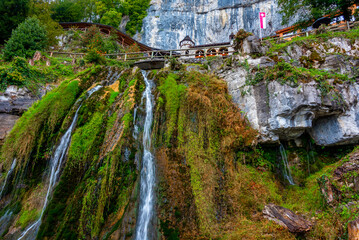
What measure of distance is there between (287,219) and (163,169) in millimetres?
3927

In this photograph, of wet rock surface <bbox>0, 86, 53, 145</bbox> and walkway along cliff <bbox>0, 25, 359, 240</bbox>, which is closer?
walkway along cliff <bbox>0, 25, 359, 240</bbox>

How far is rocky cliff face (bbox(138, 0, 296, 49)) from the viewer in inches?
1251

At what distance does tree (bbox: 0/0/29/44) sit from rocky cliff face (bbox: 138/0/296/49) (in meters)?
15.9

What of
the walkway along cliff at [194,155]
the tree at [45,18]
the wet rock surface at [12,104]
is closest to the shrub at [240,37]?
the walkway along cliff at [194,155]

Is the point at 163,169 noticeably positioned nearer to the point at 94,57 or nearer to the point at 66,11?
the point at 94,57

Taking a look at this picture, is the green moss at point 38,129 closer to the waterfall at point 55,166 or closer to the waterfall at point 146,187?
the waterfall at point 55,166

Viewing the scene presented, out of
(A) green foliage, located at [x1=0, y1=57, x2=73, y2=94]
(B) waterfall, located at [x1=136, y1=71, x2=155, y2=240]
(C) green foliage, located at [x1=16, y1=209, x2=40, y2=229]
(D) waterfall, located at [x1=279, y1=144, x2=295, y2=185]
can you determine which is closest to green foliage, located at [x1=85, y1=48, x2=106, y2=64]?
(A) green foliage, located at [x1=0, y1=57, x2=73, y2=94]

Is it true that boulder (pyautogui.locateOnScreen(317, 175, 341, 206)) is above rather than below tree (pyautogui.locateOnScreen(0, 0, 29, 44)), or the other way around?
below

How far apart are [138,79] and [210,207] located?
6589 millimetres

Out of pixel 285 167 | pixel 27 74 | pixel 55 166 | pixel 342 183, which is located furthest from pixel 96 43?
pixel 342 183

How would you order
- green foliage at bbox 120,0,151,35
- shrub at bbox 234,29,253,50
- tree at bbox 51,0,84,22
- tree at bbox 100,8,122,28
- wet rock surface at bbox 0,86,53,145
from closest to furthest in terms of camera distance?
wet rock surface at bbox 0,86,53,145, shrub at bbox 234,29,253,50, tree at bbox 51,0,84,22, tree at bbox 100,8,122,28, green foliage at bbox 120,0,151,35

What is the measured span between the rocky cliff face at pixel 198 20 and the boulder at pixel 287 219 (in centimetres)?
2948

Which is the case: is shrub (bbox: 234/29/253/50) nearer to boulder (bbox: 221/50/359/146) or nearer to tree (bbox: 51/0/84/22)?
boulder (bbox: 221/50/359/146)

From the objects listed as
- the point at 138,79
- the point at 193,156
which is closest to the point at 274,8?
the point at 138,79
